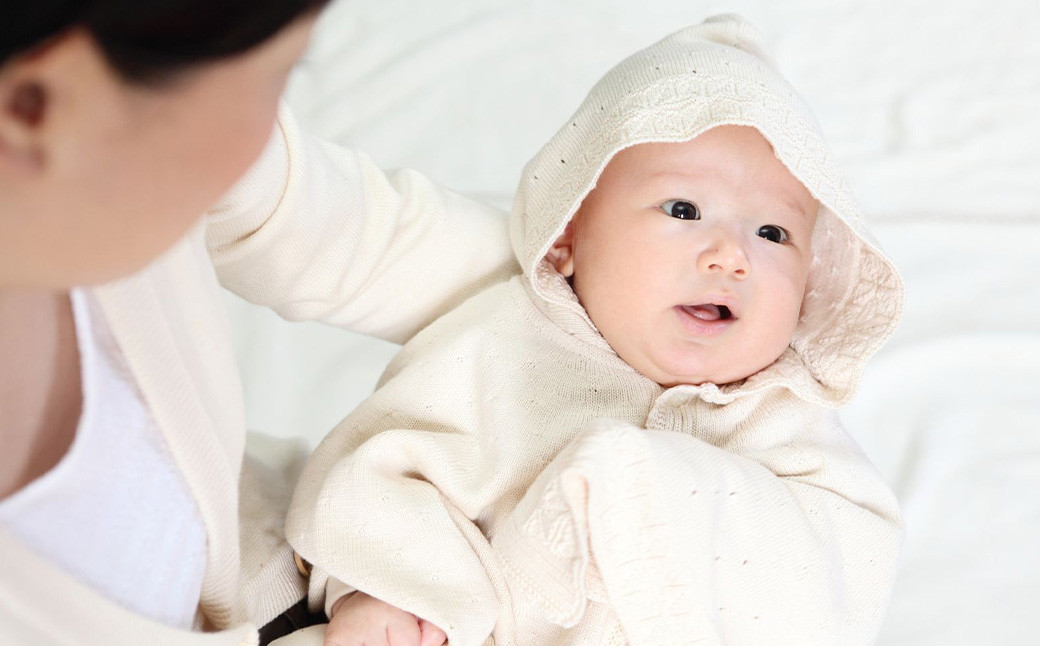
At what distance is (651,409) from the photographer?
0.82 metres

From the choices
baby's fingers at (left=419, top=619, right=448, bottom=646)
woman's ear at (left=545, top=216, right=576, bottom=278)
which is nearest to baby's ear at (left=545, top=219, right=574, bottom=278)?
woman's ear at (left=545, top=216, right=576, bottom=278)

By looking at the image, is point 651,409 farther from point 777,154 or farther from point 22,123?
point 22,123

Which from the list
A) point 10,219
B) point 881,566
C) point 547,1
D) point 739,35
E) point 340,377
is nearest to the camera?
point 10,219

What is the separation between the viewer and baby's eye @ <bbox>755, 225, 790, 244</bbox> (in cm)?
84

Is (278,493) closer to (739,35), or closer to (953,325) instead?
(739,35)

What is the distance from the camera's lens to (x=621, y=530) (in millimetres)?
646

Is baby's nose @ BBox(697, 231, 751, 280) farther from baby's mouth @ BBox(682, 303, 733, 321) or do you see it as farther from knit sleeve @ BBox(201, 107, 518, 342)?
knit sleeve @ BBox(201, 107, 518, 342)

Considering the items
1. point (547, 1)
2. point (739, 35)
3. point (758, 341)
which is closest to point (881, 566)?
point (758, 341)

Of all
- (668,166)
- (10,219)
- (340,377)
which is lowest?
(340,377)

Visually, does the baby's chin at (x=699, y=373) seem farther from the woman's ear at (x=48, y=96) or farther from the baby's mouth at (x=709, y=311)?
the woman's ear at (x=48, y=96)

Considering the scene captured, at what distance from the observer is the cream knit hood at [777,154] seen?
2.64ft

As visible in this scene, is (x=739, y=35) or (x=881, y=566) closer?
(x=881, y=566)

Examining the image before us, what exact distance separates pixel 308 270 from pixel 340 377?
38cm

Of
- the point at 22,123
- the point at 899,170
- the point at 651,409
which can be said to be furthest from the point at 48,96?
the point at 899,170
